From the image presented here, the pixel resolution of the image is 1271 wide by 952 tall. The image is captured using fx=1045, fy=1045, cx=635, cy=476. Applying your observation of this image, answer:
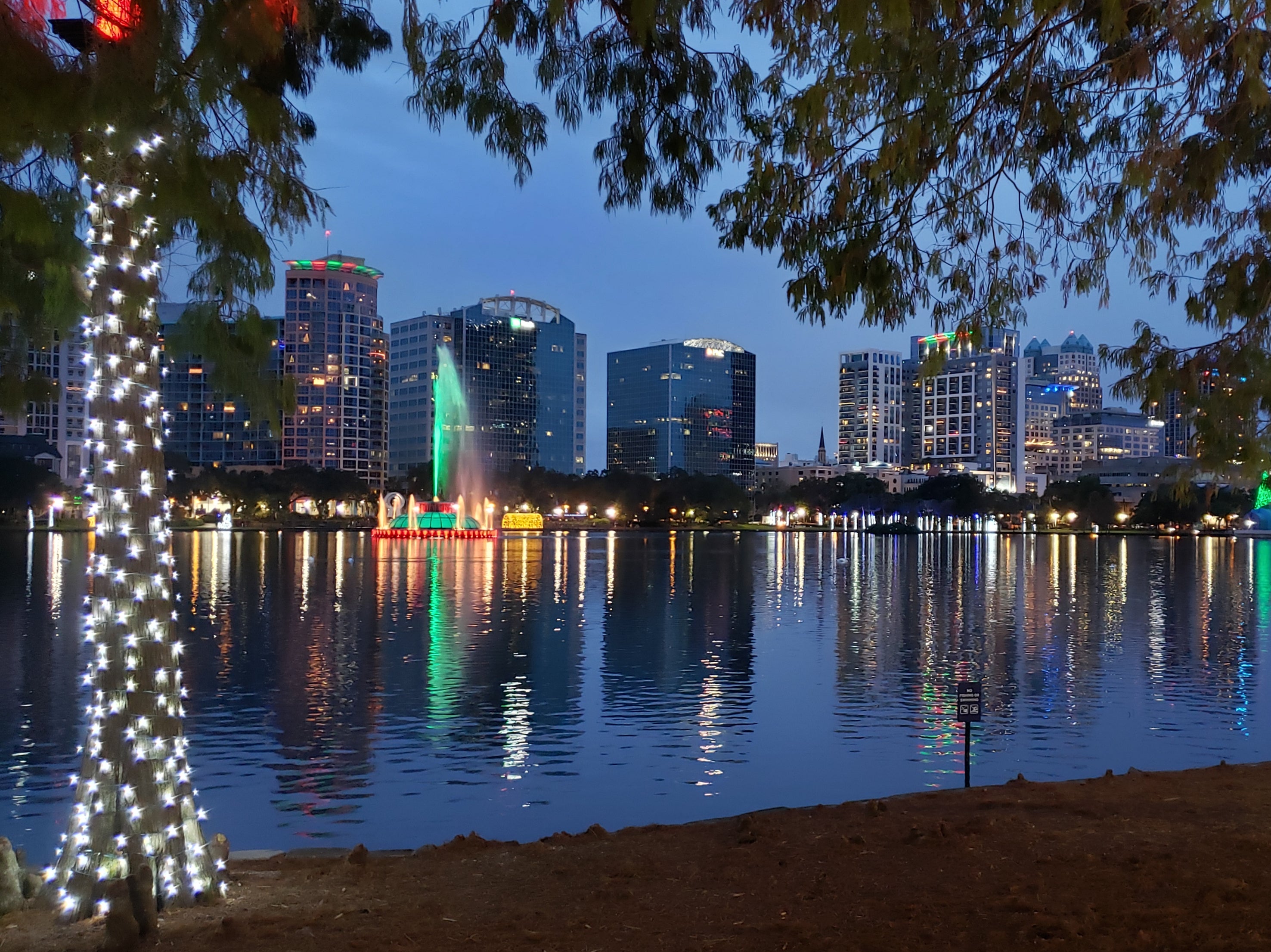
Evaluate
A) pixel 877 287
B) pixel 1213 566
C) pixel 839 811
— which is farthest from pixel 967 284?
pixel 1213 566

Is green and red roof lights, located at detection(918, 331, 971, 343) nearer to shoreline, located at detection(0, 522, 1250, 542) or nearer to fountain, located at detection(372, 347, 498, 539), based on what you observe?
fountain, located at detection(372, 347, 498, 539)

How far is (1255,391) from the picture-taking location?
861 cm

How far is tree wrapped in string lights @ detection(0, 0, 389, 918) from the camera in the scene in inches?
250

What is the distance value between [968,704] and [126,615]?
7.57m

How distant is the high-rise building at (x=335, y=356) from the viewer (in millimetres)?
183125

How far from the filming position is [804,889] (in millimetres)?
6832

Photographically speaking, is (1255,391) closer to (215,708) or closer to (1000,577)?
(215,708)

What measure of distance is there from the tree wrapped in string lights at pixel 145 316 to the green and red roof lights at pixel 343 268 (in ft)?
577

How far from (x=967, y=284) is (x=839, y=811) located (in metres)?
4.72

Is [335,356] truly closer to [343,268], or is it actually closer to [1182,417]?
[343,268]

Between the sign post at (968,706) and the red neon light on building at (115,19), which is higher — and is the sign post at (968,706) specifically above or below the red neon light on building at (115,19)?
below

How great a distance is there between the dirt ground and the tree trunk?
1.41ft

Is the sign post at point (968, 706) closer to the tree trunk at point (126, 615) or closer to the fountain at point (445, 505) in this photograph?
the tree trunk at point (126, 615)

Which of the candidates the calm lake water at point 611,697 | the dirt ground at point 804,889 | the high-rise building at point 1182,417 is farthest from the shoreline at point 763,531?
the dirt ground at point 804,889
